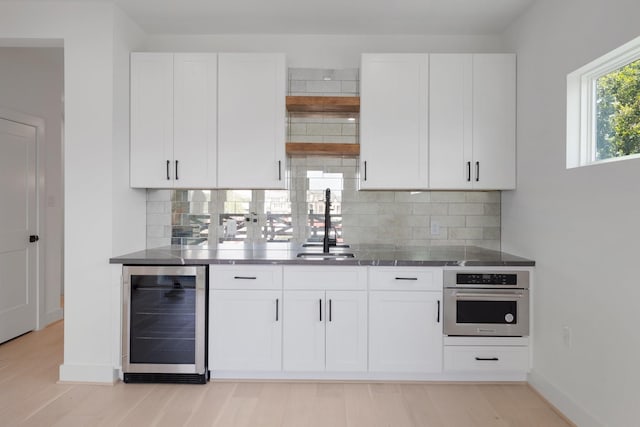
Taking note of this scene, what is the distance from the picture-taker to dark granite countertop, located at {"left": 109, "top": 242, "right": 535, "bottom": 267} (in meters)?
2.84

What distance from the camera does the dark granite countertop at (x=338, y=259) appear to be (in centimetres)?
284

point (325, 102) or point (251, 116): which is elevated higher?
point (325, 102)

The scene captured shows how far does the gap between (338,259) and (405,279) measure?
496mm

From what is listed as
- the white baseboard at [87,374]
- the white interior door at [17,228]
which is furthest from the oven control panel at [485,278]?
the white interior door at [17,228]

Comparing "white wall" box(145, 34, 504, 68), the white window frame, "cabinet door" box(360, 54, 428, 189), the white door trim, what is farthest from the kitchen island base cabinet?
the white door trim

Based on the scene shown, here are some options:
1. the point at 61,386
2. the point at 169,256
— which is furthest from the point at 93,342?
the point at 169,256

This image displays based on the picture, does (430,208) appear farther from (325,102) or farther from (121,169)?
(121,169)

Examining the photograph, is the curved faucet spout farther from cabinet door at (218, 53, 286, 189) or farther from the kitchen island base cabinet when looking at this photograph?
the kitchen island base cabinet

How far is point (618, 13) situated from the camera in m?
2.07

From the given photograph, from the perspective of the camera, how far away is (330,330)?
286 centimetres

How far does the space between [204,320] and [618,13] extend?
10.1ft

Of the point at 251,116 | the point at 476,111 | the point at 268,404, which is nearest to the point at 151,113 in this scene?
the point at 251,116

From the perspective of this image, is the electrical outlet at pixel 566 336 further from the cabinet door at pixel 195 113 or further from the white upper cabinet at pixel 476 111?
the cabinet door at pixel 195 113

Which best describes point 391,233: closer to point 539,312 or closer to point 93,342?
point 539,312
